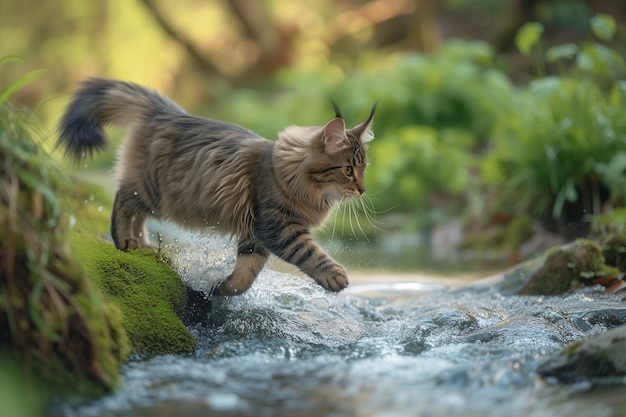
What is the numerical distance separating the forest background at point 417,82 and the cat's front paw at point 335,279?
1.73 ft

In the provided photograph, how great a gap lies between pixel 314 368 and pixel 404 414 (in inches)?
25.7

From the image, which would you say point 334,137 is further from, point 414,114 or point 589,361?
point 414,114

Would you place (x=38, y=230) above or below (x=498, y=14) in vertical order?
below

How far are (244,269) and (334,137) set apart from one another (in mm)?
816

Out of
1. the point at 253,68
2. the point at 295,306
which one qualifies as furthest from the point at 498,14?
the point at 295,306

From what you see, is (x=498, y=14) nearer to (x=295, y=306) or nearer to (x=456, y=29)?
(x=456, y=29)

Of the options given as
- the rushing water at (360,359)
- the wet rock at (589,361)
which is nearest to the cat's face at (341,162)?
the rushing water at (360,359)

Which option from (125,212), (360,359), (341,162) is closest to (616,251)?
(341,162)

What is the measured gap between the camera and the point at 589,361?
2.81m

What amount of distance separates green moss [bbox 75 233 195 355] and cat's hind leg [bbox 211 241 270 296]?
248 mm

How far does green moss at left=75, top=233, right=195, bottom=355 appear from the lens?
3246mm

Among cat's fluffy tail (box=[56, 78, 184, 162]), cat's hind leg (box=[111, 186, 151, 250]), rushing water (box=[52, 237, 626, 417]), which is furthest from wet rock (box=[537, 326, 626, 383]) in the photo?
cat's fluffy tail (box=[56, 78, 184, 162])

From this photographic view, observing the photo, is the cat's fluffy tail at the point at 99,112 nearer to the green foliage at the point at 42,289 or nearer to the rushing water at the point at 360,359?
the rushing water at the point at 360,359

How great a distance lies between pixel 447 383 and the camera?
273 cm
